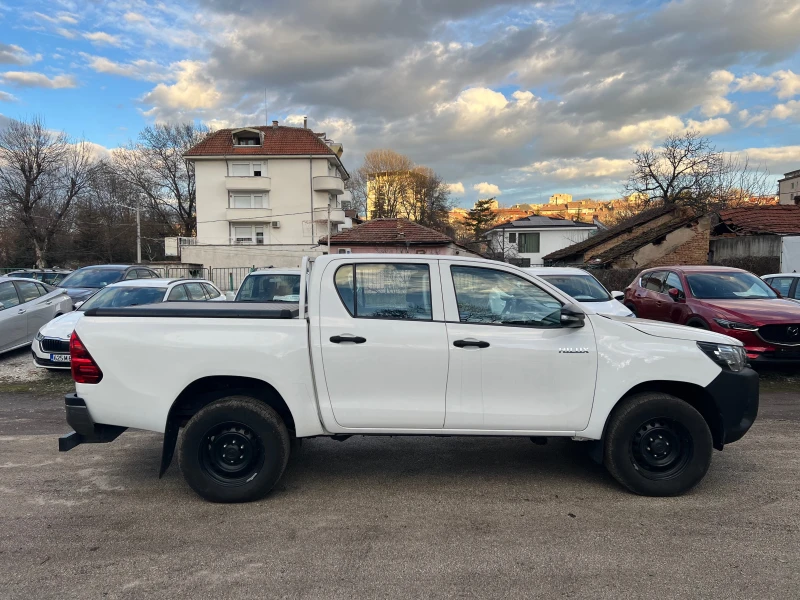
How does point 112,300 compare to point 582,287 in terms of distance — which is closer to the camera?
point 112,300

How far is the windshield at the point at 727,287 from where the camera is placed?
9.20 meters

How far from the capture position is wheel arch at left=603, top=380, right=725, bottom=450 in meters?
4.30

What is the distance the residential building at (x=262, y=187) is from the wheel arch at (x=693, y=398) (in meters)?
45.9

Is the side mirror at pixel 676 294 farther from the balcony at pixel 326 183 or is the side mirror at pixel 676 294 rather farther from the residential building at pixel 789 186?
the residential building at pixel 789 186

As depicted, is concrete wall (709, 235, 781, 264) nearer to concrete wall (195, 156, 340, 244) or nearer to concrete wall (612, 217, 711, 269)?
concrete wall (612, 217, 711, 269)

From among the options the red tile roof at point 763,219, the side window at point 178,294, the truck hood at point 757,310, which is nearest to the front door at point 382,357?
the truck hood at point 757,310

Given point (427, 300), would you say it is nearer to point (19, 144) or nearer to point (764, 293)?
point (764, 293)

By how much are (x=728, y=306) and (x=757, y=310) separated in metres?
0.39

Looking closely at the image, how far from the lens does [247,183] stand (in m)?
48.8

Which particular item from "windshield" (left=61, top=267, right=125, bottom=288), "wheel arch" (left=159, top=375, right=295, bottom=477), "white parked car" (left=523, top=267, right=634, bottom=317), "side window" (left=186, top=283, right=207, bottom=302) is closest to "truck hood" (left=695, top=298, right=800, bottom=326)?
"white parked car" (left=523, top=267, right=634, bottom=317)

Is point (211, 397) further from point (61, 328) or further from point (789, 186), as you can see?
point (789, 186)

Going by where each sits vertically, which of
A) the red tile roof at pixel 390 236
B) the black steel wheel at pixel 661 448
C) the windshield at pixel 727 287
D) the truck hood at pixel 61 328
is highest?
the red tile roof at pixel 390 236

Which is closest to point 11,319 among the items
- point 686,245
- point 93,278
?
point 93,278

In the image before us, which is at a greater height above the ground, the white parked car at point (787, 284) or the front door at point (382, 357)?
the white parked car at point (787, 284)
